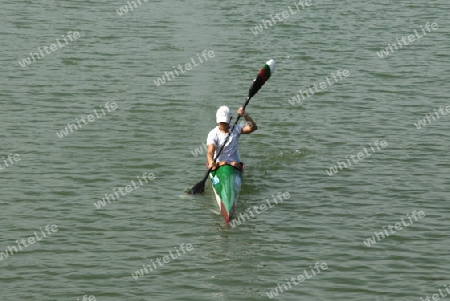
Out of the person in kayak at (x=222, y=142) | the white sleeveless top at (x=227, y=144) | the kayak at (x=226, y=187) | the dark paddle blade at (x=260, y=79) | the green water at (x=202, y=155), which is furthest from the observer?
the dark paddle blade at (x=260, y=79)

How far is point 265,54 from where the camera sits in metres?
32.0

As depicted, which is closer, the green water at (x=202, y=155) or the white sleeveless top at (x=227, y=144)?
the green water at (x=202, y=155)

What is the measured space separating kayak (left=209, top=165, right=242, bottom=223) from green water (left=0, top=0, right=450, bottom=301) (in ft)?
1.15

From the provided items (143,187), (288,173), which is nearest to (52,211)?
(143,187)

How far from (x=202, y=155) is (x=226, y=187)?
12.6 ft

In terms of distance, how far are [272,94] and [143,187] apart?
8238 mm

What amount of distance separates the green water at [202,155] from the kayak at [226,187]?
1.15 ft

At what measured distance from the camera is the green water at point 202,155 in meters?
16.6

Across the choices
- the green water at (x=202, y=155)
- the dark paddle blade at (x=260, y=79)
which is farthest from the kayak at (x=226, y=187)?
the dark paddle blade at (x=260, y=79)

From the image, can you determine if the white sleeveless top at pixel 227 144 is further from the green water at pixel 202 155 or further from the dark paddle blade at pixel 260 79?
the dark paddle blade at pixel 260 79

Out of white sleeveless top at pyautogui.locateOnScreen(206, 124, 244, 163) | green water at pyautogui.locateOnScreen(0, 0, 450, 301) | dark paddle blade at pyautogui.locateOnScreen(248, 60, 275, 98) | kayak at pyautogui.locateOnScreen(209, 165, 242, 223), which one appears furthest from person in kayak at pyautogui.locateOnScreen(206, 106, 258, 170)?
dark paddle blade at pyautogui.locateOnScreen(248, 60, 275, 98)

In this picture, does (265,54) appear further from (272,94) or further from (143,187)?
(143,187)

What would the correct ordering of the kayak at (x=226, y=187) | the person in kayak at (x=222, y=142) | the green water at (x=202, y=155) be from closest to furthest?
the green water at (x=202, y=155) → the kayak at (x=226, y=187) → the person in kayak at (x=222, y=142)

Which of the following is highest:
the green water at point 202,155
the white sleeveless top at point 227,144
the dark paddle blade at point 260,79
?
the dark paddle blade at point 260,79
